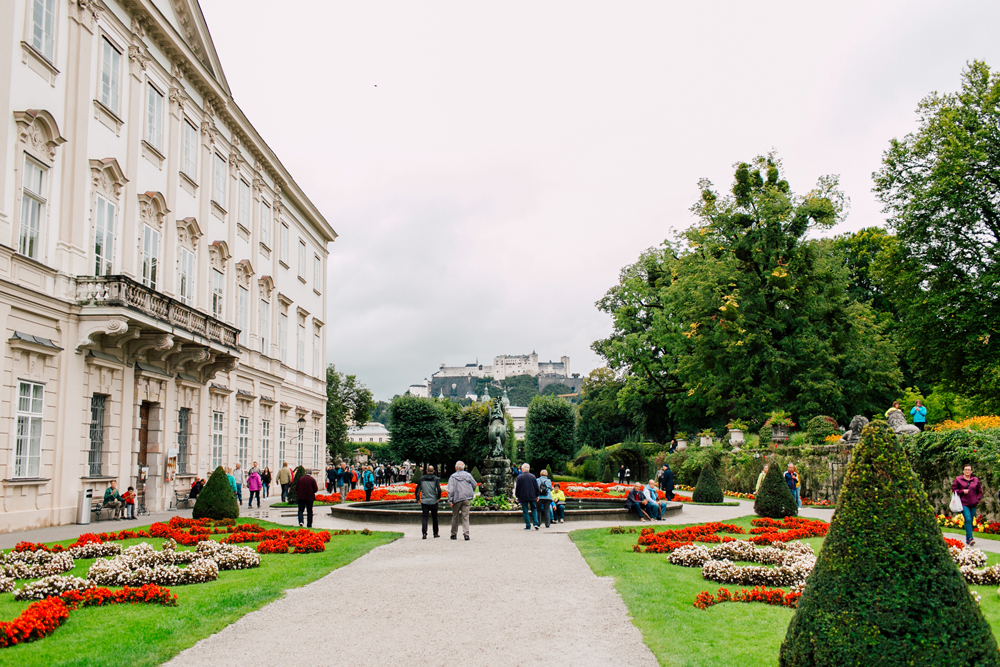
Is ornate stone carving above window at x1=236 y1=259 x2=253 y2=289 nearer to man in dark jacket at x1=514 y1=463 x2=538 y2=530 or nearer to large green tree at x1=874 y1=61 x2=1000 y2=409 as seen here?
man in dark jacket at x1=514 y1=463 x2=538 y2=530

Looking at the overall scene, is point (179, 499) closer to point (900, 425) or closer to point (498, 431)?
point (498, 431)

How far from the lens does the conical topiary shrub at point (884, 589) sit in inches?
173

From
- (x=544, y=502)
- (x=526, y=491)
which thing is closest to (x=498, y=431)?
(x=544, y=502)

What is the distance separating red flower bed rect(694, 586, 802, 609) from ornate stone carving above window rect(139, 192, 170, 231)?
20.2 metres

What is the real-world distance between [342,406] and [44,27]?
2035 inches

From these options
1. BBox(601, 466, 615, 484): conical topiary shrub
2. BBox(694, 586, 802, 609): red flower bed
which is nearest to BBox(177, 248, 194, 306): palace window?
BBox(694, 586, 802, 609): red flower bed

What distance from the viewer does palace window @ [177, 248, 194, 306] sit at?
25.9m

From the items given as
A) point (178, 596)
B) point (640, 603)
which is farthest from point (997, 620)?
point (178, 596)

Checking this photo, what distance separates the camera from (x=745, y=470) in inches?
1350

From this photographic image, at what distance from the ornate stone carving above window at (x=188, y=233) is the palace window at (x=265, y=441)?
9.86m

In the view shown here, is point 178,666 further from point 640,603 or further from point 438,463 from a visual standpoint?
point 438,463

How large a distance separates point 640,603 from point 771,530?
8.89 m

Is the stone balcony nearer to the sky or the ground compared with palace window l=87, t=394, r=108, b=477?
nearer to the sky

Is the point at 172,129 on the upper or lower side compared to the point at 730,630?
upper
